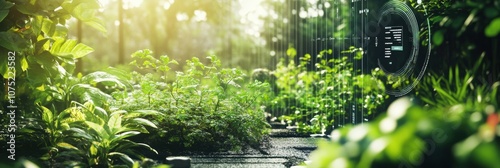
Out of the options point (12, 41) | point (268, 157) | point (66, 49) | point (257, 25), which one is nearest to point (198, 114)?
point (268, 157)

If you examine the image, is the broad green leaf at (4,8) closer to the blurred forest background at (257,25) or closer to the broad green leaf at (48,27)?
the broad green leaf at (48,27)

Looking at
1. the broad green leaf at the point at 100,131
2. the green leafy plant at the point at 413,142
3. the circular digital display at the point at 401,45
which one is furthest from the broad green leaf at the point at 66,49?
the green leafy plant at the point at 413,142

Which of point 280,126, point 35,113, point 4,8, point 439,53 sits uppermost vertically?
point 4,8

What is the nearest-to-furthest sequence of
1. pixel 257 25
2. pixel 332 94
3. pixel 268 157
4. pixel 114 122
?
1. pixel 114 122
2. pixel 268 157
3. pixel 332 94
4. pixel 257 25

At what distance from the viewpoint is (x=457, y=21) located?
2.91m

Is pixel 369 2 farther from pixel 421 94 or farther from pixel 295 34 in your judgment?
pixel 295 34

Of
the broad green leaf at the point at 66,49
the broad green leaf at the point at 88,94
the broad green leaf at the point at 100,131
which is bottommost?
the broad green leaf at the point at 100,131

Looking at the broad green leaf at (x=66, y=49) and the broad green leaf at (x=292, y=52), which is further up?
the broad green leaf at (x=66, y=49)

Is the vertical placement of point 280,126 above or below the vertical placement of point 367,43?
below

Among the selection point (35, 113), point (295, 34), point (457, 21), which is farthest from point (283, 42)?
point (457, 21)

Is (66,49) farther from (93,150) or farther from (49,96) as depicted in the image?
(93,150)

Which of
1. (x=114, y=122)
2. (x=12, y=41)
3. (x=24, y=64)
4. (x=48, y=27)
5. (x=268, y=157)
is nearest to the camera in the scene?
(x=12, y=41)

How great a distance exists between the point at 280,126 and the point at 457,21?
15.5ft

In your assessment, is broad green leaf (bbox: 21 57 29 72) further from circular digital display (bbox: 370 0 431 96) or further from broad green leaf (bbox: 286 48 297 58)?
broad green leaf (bbox: 286 48 297 58)
